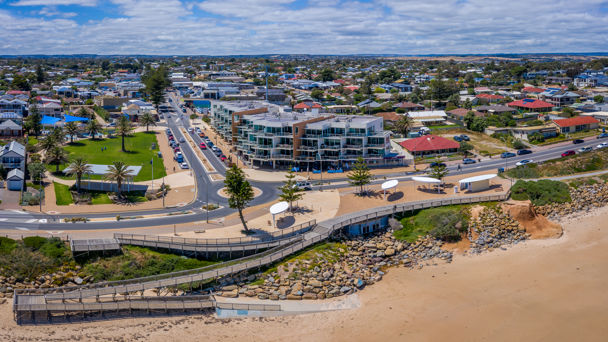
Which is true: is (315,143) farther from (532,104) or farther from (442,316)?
(532,104)

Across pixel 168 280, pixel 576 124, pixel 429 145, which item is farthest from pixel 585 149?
pixel 168 280

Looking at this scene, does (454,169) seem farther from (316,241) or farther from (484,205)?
(316,241)

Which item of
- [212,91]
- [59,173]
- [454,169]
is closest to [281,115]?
[454,169]

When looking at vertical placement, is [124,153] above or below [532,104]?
below

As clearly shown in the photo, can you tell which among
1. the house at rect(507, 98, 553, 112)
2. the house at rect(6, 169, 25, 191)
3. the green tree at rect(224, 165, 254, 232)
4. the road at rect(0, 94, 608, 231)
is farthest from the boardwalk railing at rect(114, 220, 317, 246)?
the house at rect(507, 98, 553, 112)

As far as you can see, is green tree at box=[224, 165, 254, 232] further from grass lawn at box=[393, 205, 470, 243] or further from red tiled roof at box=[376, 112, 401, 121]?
red tiled roof at box=[376, 112, 401, 121]

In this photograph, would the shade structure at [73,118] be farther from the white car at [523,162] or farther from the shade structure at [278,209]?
the white car at [523,162]
